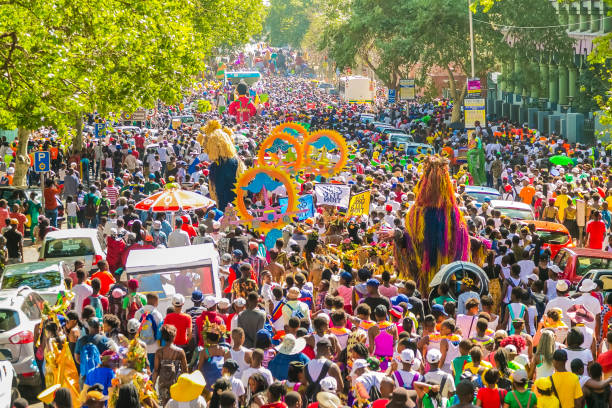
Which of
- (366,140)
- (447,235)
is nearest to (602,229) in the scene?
(447,235)

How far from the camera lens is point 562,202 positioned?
69.1ft

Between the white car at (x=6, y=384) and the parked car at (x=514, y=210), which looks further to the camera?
the parked car at (x=514, y=210)

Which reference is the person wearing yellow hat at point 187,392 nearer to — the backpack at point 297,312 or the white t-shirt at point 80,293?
the backpack at point 297,312

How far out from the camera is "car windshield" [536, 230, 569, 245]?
60.6 feet

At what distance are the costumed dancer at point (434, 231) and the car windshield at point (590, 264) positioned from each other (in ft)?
5.76

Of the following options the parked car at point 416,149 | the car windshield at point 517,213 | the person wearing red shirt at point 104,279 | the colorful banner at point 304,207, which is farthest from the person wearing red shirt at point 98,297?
the parked car at point 416,149

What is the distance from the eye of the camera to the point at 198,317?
11586 mm

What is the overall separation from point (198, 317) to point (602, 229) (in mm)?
9714

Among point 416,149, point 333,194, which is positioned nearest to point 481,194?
point 333,194

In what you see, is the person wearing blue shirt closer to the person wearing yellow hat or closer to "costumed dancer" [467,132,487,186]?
the person wearing yellow hat

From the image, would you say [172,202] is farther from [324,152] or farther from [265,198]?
[324,152]

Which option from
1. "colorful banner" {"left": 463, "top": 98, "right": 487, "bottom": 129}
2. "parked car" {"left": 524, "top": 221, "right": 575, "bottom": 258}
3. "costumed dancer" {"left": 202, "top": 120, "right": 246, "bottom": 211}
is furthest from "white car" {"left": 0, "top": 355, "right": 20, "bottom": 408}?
"colorful banner" {"left": 463, "top": 98, "right": 487, "bottom": 129}

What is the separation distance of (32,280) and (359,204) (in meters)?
6.10

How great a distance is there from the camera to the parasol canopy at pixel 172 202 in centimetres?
1861
